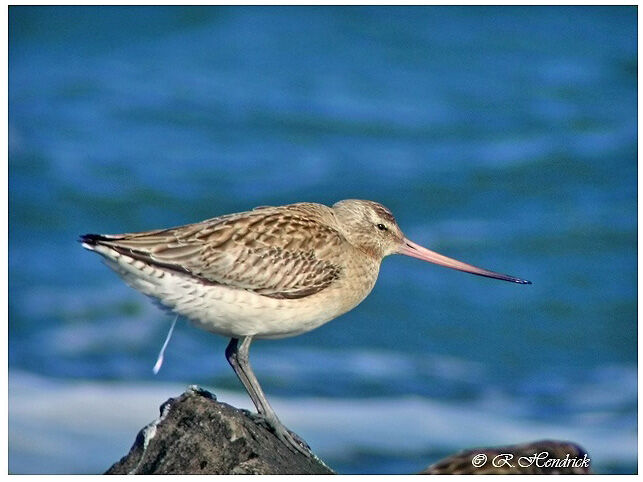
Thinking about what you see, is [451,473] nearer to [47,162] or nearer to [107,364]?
[107,364]

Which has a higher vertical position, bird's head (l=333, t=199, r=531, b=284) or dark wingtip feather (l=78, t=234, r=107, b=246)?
bird's head (l=333, t=199, r=531, b=284)

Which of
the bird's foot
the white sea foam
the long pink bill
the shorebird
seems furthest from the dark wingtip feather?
the white sea foam

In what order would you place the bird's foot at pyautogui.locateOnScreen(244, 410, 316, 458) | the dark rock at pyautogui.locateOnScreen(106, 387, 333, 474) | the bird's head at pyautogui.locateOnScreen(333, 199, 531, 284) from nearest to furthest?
the dark rock at pyautogui.locateOnScreen(106, 387, 333, 474) < the bird's foot at pyautogui.locateOnScreen(244, 410, 316, 458) < the bird's head at pyautogui.locateOnScreen(333, 199, 531, 284)

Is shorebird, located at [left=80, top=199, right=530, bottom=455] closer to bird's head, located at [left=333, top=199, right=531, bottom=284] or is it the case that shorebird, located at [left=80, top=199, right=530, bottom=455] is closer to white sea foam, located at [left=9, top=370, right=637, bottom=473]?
bird's head, located at [left=333, top=199, right=531, bottom=284]

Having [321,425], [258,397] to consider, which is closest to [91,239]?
[258,397]

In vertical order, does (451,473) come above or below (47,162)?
below

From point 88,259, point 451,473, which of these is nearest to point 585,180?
point 88,259

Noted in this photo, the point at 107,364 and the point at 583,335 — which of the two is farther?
the point at 583,335
